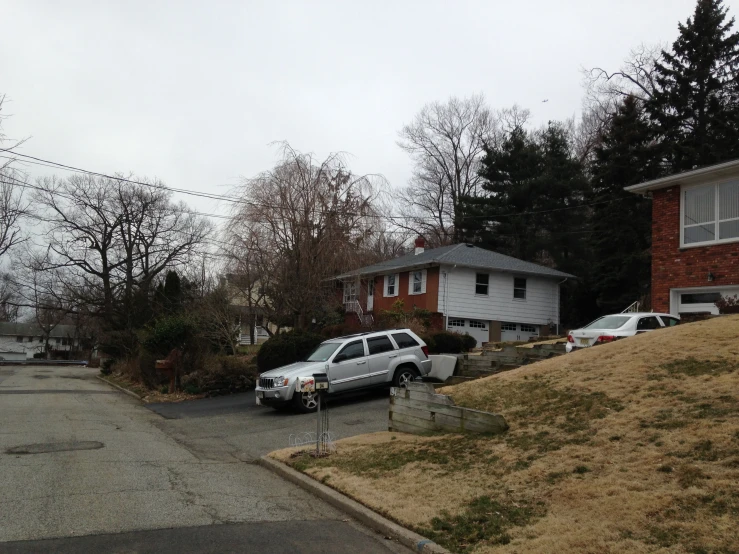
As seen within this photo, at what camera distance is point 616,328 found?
16.2 m

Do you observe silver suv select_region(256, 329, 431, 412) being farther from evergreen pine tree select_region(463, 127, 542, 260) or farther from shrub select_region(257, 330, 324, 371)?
evergreen pine tree select_region(463, 127, 542, 260)

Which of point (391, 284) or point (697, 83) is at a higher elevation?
point (697, 83)

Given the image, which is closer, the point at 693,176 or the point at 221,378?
the point at 693,176

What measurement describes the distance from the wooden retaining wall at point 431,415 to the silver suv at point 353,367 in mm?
4362

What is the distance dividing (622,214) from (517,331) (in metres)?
7.70

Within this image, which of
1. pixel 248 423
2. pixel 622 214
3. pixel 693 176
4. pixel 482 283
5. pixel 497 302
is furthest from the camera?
pixel 497 302

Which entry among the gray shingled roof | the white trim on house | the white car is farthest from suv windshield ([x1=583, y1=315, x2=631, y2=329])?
the gray shingled roof

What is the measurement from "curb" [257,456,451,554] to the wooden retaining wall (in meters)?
2.27

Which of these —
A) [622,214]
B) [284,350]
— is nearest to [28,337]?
[284,350]

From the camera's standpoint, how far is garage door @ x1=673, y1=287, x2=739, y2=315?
18594 mm

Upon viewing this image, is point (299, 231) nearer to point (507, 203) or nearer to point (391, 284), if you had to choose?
point (391, 284)

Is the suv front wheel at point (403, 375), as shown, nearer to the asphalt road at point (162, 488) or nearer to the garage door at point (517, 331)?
the asphalt road at point (162, 488)

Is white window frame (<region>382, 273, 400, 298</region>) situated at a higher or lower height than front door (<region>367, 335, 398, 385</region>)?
higher

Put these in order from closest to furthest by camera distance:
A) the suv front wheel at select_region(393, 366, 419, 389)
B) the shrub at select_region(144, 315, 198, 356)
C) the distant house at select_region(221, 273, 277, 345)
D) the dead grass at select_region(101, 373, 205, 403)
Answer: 1. the suv front wheel at select_region(393, 366, 419, 389)
2. the dead grass at select_region(101, 373, 205, 403)
3. the shrub at select_region(144, 315, 198, 356)
4. the distant house at select_region(221, 273, 277, 345)
